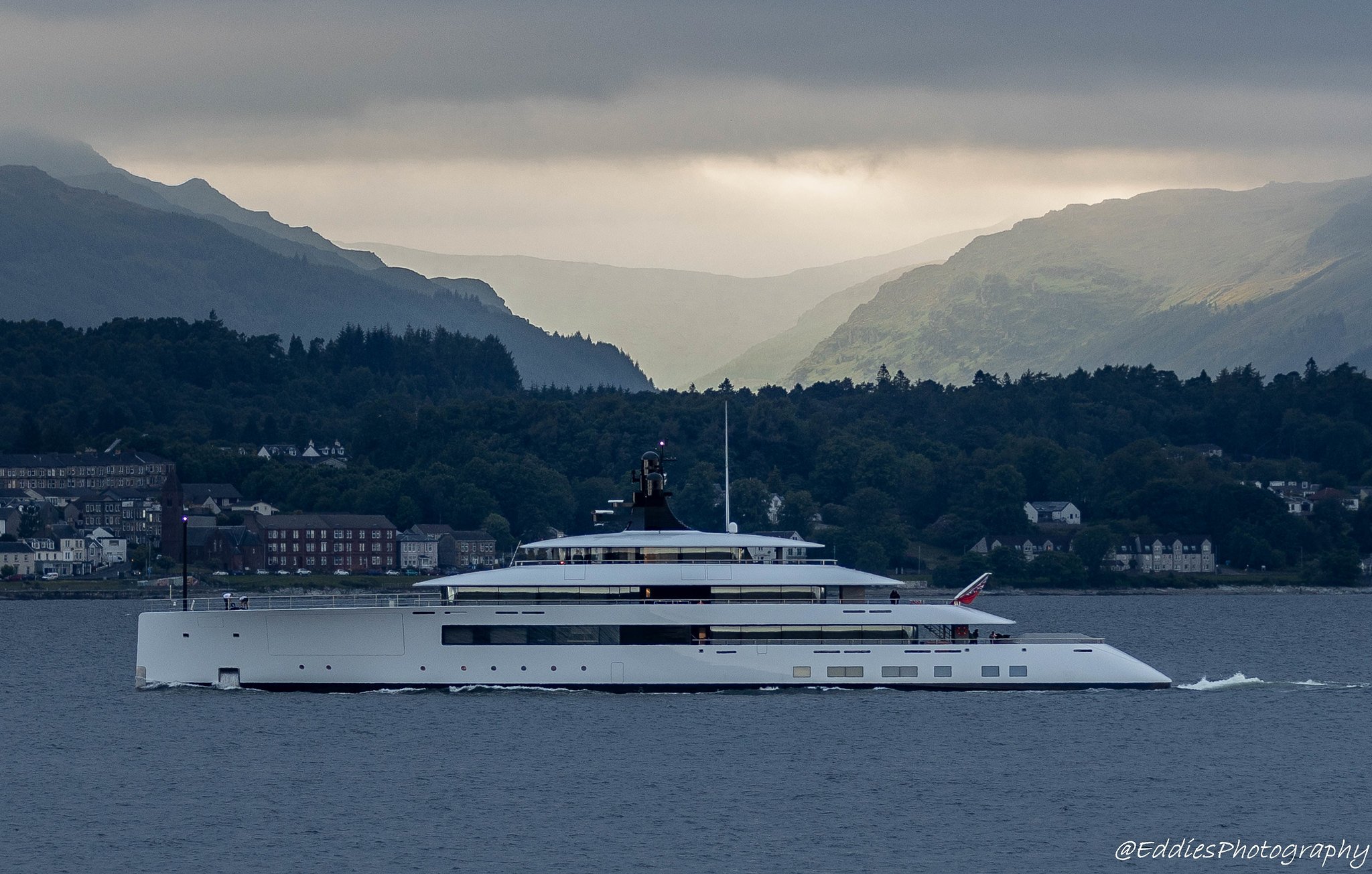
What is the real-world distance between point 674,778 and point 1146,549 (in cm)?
12891

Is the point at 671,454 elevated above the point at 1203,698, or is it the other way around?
the point at 671,454

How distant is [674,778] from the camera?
154 feet

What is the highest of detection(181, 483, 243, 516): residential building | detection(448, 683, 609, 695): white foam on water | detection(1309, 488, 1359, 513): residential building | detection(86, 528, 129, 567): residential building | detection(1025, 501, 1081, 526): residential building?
detection(181, 483, 243, 516): residential building

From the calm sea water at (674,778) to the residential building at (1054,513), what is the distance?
399 ft

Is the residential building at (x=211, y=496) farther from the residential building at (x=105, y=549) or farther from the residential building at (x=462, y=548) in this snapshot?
the residential building at (x=462, y=548)

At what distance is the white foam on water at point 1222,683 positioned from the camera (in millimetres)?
63781

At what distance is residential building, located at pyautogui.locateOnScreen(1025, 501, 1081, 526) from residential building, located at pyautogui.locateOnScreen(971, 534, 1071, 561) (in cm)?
1387

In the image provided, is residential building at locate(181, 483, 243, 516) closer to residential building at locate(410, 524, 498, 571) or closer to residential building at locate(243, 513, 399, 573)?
residential building at locate(243, 513, 399, 573)

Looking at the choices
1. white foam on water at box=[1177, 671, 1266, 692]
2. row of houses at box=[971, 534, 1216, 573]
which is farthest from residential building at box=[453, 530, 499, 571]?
white foam on water at box=[1177, 671, 1266, 692]

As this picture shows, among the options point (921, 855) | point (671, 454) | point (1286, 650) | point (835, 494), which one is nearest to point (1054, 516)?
point (835, 494)

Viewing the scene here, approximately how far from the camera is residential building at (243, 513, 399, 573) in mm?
165125

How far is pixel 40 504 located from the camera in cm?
18325

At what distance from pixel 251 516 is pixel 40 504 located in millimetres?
23263

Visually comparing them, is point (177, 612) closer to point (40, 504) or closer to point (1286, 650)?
point (1286, 650)
